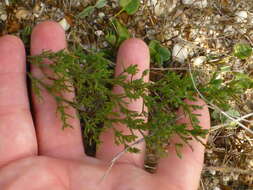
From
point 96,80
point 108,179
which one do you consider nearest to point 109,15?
point 96,80

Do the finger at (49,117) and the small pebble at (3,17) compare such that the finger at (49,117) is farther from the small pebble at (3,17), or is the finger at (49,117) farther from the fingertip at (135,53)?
the fingertip at (135,53)

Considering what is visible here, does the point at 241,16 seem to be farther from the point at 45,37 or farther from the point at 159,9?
the point at 45,37

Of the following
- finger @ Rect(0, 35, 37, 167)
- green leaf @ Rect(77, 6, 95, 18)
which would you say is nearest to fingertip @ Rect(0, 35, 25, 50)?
finger @ Rect(0, 35, 37, 167)

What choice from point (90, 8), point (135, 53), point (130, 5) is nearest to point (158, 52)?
point (135, 53)

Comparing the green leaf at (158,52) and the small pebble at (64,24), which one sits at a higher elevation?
the small pebble at (64,24)

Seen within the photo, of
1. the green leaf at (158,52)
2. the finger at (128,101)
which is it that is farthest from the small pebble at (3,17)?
the green leaf at (158,52)

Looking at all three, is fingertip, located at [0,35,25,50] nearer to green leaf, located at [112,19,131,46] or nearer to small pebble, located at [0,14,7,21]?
small pebble, located at [0,14,7,21]
